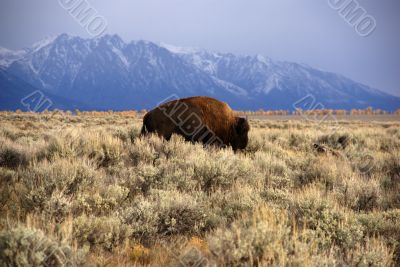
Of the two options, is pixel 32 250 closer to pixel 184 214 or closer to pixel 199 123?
pixel 184 214

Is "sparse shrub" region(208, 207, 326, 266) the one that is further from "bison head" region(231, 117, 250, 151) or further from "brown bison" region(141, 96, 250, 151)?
"bison head" region(231, 117, 250, 151)

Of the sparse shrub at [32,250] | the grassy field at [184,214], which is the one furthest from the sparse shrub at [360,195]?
the sparse shrub at [32,250]

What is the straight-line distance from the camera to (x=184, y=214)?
411 centimetres

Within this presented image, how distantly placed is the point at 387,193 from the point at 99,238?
4782 millimetres

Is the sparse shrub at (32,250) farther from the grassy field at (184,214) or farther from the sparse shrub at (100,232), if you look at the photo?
the sparse shrub at (100,232)

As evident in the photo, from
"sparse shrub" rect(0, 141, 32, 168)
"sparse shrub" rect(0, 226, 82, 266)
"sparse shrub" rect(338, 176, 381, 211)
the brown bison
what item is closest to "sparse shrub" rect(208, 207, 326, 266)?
"sparse shrub" rect(0, 226, 82, 266)

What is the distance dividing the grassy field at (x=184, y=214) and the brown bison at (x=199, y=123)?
6.29 feet

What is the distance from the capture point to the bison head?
10.2 metres

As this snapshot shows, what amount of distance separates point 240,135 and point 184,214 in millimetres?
6336

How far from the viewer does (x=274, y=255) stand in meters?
2.60

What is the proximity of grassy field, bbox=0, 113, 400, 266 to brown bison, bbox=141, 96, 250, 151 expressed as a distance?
1918 millimetres

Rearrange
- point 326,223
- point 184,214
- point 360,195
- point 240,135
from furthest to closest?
1. point 240,135
2. point 360,195
3. point 184,214
4. point 326,223

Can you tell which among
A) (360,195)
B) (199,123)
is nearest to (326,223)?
(360,195)

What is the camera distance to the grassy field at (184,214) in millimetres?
2602
